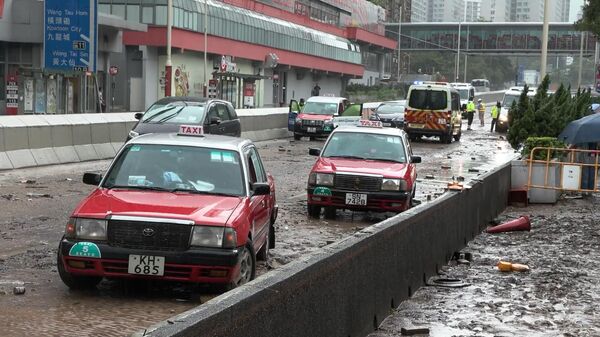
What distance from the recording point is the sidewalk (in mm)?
9141

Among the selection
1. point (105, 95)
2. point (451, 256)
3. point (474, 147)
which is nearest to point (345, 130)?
point (451, 256)

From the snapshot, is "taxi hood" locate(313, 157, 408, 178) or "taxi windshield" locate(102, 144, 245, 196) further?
"taxi hood" locate(313, 157, 408, 178)

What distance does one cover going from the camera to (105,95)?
2176 inches

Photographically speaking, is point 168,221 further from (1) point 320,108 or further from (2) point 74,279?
(1) point 320,108

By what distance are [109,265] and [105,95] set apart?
4795cm

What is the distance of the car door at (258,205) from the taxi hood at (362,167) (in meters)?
4.69

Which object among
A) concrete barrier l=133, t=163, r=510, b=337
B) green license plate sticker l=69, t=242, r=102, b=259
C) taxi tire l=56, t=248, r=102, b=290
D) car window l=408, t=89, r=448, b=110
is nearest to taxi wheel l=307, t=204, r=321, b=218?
concrete barrier l=133, t=163, r=510, b=337

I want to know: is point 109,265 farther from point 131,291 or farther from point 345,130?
point 345,130

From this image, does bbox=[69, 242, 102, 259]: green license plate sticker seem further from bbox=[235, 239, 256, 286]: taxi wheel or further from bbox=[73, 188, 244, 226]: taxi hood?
bbox=[235, 239, 256, 286]: taxi wheel

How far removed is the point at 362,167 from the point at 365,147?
1.03m

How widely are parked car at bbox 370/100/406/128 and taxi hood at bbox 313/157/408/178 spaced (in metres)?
27.4

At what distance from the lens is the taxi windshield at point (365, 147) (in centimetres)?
1689

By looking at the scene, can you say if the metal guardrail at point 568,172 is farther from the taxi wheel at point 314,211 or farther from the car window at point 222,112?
the car window at point 222,112

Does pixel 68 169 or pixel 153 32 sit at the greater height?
pixel 153 32
